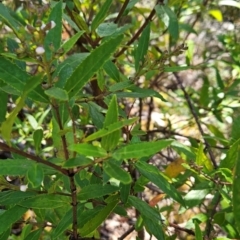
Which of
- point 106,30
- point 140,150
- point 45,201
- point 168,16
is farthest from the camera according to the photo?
point 168,16

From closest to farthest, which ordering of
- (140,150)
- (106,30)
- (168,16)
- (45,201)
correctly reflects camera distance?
(140,150), (45,201), (106,30), (168,16)

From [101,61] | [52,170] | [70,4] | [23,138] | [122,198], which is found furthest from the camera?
[23,138]

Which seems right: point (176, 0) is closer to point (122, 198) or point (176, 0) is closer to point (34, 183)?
point (122, 198)

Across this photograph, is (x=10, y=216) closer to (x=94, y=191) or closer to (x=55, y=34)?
(x=94, y=191)

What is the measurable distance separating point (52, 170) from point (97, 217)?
0.13 metres

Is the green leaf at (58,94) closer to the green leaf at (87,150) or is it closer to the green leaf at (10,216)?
the green leaf at (87,150)

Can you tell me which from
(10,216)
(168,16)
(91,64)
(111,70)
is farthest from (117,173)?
(168,16)

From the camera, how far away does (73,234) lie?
2.79ft

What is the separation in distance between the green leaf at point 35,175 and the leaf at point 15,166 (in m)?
0.01

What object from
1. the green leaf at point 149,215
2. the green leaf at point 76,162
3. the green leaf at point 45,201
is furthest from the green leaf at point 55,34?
the green leaf at point 149,215

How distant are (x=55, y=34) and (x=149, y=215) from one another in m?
0.39

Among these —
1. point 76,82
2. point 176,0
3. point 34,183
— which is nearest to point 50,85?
point 76,82

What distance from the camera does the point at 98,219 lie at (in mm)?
822

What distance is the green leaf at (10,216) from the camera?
771 mm
